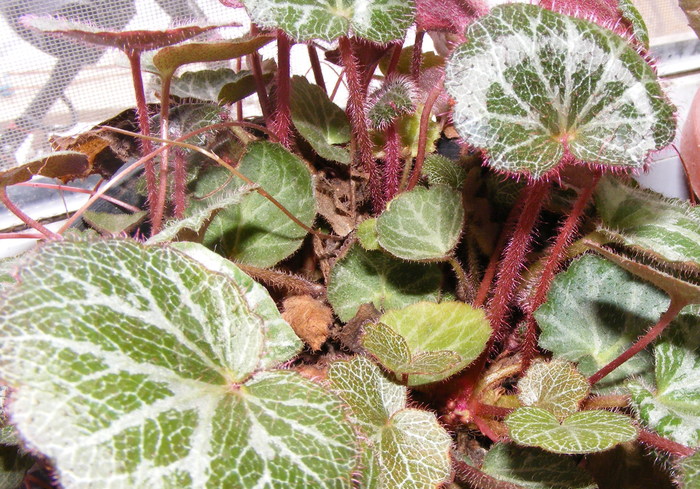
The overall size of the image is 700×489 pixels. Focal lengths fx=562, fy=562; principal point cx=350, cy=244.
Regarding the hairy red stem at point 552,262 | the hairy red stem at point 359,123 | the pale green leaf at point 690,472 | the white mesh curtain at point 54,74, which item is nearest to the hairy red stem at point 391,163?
the hairy red stem at point 359,123

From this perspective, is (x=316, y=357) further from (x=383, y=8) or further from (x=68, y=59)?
(x=68, y=59)

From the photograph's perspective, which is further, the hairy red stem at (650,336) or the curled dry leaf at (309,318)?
the curled dry leaf at (309,318)

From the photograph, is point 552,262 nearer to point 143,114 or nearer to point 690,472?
point 690,472

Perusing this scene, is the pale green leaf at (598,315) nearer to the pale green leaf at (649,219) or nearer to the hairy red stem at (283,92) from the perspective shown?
the pale green leaf at (649,219)

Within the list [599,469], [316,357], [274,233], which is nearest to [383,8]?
[274,233]

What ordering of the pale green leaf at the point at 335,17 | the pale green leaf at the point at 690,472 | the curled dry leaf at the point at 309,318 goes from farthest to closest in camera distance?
the curled dry leaf at the point at 309,318
the pale green leaf at the point at 335,17
the pale green leaf at the point at 690,472

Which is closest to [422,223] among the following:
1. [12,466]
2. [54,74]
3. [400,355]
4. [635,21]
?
[400,355]

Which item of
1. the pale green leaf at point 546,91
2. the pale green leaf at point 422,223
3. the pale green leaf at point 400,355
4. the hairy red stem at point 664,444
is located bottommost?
the hairy red stem at point 664,444
